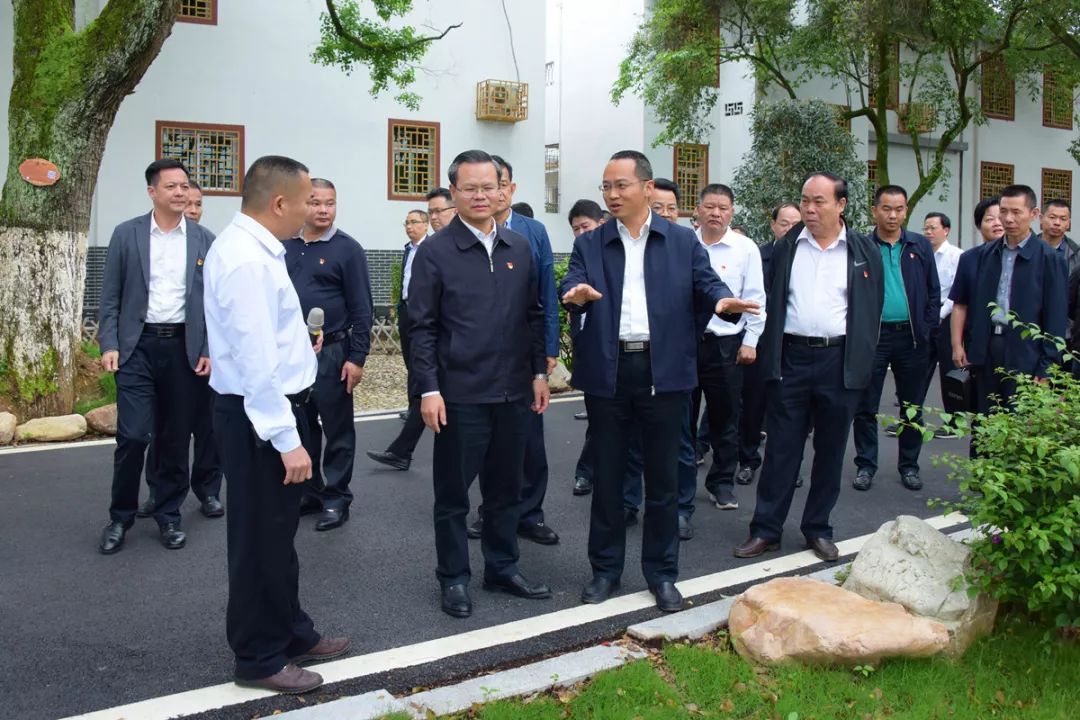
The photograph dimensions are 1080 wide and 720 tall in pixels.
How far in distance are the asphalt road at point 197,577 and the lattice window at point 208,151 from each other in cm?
1015

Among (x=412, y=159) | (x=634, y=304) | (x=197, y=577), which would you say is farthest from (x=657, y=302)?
(x=412, y=159)

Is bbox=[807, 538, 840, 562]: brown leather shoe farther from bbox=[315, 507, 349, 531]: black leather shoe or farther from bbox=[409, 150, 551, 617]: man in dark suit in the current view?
bbox=[315, 507, 349, 531]: black leather shoe

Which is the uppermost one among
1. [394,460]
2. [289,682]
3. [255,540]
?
[255,540]

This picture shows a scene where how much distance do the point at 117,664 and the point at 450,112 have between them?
52.5 ft

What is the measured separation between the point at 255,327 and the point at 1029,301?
5.49 m

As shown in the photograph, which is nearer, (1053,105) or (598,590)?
(598,590)

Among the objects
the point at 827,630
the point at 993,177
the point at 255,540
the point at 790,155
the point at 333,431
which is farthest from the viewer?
the point at 993,177

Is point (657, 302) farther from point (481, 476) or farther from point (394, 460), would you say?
point (394, 460)

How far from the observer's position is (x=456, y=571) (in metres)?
4.63

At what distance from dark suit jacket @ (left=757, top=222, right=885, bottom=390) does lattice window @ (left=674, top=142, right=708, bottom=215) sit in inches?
654

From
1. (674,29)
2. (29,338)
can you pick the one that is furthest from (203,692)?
(674,29)

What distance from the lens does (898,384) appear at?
7.52 metres

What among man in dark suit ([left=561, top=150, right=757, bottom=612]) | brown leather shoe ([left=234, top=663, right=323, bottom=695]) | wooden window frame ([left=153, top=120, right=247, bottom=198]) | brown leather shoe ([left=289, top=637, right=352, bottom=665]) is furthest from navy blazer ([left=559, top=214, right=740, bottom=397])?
wooden window frame ([left=153, top=120, right=247, bottom=198])

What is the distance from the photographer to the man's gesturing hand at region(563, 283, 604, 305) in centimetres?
433
